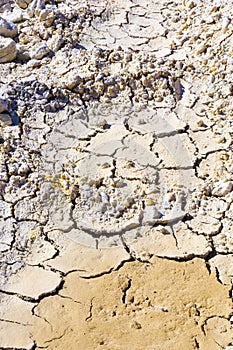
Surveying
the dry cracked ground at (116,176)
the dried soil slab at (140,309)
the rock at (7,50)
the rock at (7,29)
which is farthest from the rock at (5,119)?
the dried soil slab at (140,309)

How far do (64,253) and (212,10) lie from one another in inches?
88.8

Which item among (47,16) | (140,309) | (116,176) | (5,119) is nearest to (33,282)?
(140,309)

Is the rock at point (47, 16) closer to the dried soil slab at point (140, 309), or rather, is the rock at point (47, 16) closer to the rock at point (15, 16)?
the rock at point (15, 16)

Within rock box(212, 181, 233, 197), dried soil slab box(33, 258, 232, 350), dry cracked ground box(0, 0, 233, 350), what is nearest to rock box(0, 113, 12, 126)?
dry cracked ground box(0, 0, 233, 350)

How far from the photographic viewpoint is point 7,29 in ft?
13.2

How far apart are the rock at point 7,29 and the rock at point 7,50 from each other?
18 centimetres

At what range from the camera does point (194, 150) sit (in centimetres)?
332

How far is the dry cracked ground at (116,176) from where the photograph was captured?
102 inches

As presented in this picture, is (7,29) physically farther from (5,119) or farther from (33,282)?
(33,282)

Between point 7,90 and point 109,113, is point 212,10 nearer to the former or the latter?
point 109,113

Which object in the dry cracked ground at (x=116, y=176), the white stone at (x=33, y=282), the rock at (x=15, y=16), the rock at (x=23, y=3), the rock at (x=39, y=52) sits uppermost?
the rock at (x=23, y=3)

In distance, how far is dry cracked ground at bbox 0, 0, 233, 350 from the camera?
8.46 feet

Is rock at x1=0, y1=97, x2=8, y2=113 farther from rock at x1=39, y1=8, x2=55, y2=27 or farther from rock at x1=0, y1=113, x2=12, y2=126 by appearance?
rock at x1=39, y1=8, x2=55, y2=27

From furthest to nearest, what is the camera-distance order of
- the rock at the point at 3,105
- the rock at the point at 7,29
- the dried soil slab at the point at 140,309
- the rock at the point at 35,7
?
1. the rock at the point at 35,7
2. the rock at the point at 7,29
3. the rock at the point at 3,105
4. the dried soil slab at the point at 140,309
